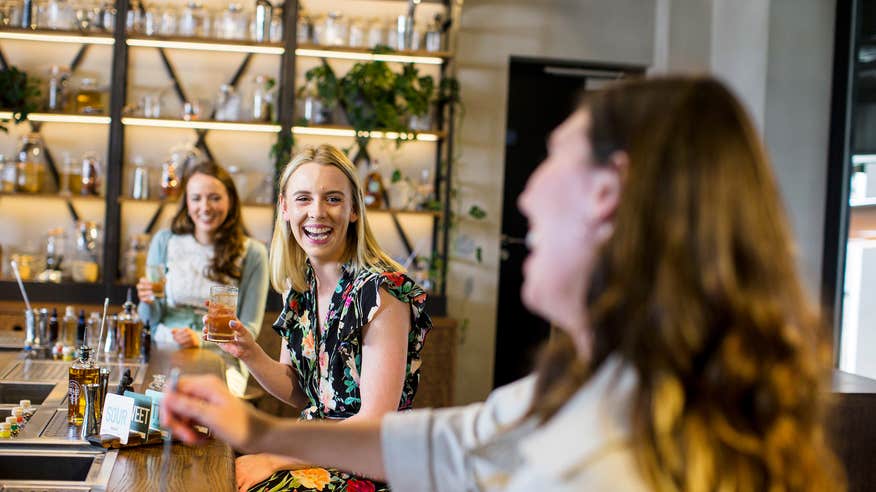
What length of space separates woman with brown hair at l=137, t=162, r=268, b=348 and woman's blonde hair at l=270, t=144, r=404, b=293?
4.26 feet

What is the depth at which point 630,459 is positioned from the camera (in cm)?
79

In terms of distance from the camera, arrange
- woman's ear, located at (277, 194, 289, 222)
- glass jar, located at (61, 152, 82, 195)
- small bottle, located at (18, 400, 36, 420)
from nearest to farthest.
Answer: small bottle, located at (18, 400, 36, 420), woman's ear, located at (277, 194, 289, 222), glass jar, located at (61, 152, 82, 195)

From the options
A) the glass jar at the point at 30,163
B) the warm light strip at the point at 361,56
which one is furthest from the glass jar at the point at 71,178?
the warm light strip at the point at 361,56

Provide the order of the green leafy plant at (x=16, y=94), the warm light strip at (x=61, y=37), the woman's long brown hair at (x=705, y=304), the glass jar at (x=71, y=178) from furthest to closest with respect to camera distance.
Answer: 1. the glass jar at (x=71, y=178)
2. the warm light strip at (x=61, y=37)
3. the green leafy plant at (x=16, y=94)
4. the woman's long brown hair at (x=705, y=304)

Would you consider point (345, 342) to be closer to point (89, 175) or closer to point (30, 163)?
point (89, 175)

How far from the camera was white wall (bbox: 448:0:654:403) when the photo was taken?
18.1 feet

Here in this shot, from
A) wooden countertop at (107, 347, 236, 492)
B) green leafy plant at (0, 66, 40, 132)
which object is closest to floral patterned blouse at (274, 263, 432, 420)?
wooden countertop at (107, 347, 236, 492)

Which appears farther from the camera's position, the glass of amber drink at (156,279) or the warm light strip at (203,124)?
the warm light strip at (203,124)

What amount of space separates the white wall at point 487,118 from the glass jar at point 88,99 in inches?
81.5

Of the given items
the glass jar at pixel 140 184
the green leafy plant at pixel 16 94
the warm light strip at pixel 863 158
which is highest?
the green leafy plant at pixel 16 94

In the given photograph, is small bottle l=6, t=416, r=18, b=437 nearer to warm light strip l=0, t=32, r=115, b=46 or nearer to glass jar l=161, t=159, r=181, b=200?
glass jar l=161, t=159, r=181, b=200

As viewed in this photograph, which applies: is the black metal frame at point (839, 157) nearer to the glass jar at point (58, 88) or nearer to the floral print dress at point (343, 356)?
the floral print dress at point (343, 356)

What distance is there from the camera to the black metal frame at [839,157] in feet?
15.1

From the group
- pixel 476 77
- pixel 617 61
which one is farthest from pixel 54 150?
pixel 617 61
